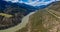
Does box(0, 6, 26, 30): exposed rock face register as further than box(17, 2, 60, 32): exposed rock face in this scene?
Yes

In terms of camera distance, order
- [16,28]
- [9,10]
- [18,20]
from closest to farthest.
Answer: [16,28]
[18,20]
[9,10]

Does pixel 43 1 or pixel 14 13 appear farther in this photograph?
pixel 43 1

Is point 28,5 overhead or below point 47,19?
overhead

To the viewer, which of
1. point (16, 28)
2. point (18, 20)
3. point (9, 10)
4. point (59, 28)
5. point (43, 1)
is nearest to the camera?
point (59, 28)

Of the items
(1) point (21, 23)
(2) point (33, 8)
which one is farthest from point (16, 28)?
(2) point (33, 8)

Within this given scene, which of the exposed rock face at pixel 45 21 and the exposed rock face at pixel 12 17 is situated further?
the exposed rock face at pixel 12 17

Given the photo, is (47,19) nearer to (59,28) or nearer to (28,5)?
(59,28)

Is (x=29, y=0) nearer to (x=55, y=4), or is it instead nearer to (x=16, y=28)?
(x=55, y=4)

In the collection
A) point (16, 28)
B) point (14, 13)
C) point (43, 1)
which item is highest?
point (43, 1)

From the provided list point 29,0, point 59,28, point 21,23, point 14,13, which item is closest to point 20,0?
point 29,0

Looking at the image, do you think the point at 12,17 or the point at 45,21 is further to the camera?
the point at 12,17
